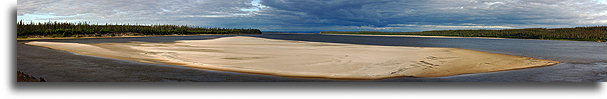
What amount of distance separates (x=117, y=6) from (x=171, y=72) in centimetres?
226

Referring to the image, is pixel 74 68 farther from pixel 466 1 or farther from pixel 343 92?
pixel 466 1

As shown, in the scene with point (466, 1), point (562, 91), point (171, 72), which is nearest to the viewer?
point (562, 91)

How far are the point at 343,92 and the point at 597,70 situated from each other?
6.55 m

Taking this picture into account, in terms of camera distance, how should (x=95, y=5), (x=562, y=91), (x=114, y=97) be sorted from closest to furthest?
(x=114, y=97), (x=562, y=91), (x=95, y=5)

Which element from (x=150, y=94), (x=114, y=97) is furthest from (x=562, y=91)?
(x=114, y=97)

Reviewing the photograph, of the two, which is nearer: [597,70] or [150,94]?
[150,94]

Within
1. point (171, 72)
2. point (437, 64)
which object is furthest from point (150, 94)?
point (437, 64)

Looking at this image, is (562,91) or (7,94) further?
(562,91)

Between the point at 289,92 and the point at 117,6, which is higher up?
the point at 117,6

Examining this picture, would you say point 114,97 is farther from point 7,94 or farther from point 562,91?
point 562,91

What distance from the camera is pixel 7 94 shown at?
6285mm

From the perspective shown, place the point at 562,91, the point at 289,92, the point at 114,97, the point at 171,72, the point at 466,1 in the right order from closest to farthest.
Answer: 1. the point at 114,97
2. the point at 289,92
3. the point at 562,91
4. the point at 171,72
5. the point at 466,1

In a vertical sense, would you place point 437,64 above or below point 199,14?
below

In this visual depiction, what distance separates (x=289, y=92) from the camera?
6.34 metres
